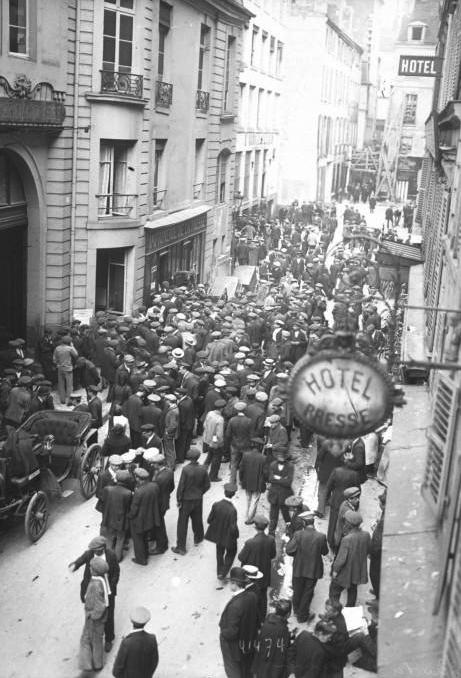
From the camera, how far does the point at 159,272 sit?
28344 mm

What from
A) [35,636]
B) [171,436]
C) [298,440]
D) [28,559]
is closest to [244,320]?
[298,440]

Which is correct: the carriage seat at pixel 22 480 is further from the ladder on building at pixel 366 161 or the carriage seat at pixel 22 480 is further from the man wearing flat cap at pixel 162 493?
the ladder on building at pixel 366 161

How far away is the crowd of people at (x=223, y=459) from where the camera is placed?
9781mm

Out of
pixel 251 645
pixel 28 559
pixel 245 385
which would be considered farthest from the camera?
pixel 245 385

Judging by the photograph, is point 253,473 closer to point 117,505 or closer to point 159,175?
point 117,505

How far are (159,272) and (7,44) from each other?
35.7 ft

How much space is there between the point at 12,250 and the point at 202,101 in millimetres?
12363

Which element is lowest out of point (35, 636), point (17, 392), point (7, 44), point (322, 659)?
point (35, 636)

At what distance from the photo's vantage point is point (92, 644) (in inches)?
398

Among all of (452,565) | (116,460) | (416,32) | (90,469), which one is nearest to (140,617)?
(452,565)

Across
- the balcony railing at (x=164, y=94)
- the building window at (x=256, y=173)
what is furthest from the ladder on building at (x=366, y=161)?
the balcony railing at (x=164, y=94)

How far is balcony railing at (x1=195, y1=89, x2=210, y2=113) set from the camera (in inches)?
1203

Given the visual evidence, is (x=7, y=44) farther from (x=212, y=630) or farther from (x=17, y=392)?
(x=212, y=630)

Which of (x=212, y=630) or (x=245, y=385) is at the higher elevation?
(x=245, y=385)
